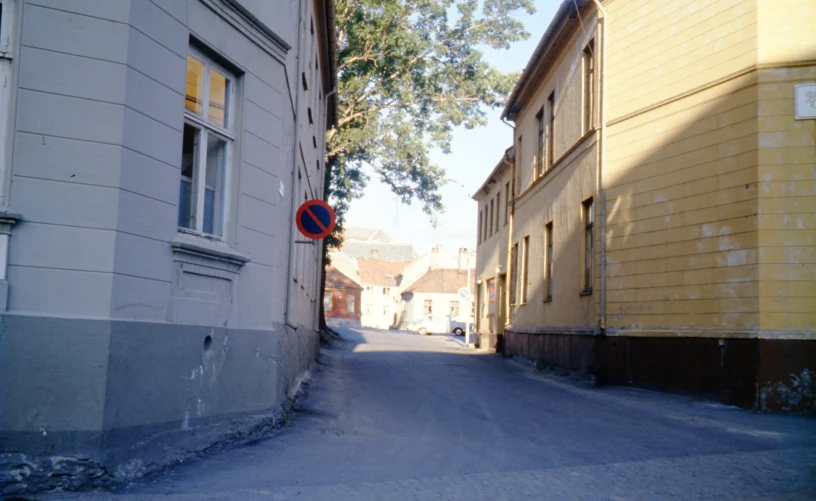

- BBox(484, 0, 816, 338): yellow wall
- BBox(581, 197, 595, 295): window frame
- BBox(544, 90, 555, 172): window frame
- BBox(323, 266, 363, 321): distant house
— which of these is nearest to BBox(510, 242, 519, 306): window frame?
BBox(544, 90, 555, 172): window frame

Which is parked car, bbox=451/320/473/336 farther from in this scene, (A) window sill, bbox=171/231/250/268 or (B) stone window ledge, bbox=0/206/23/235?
(B) stone window ledge, bbox=0/206/23/235

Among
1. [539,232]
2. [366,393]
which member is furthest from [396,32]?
[366,393]

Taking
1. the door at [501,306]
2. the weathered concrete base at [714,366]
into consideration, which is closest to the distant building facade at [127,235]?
the weathered concrete base at [714,366]

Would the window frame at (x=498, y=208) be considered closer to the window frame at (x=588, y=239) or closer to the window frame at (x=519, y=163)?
the window frame at (x=519, y=163)

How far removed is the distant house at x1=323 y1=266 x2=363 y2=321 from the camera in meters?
84.4

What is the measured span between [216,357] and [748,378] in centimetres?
753

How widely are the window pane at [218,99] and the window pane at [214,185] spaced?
0.20m

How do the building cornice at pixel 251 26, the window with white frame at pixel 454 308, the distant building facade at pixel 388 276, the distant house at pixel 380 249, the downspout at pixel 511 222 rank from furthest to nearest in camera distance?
the distant house at pixel 380 249
the distant building facade at pixel 388 276
the window with white frame at pixel 454 308
the downspout at pixel 511 222
the building cornice at pixel 251 26

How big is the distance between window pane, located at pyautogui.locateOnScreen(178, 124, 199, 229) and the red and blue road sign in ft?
7.45

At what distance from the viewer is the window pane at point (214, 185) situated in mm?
7570

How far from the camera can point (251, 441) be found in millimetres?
7766

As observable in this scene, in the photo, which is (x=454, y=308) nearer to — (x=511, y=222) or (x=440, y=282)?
(x=440, y=282)

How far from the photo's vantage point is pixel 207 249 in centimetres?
713

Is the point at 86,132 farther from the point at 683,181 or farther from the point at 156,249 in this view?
the point at 683,181
